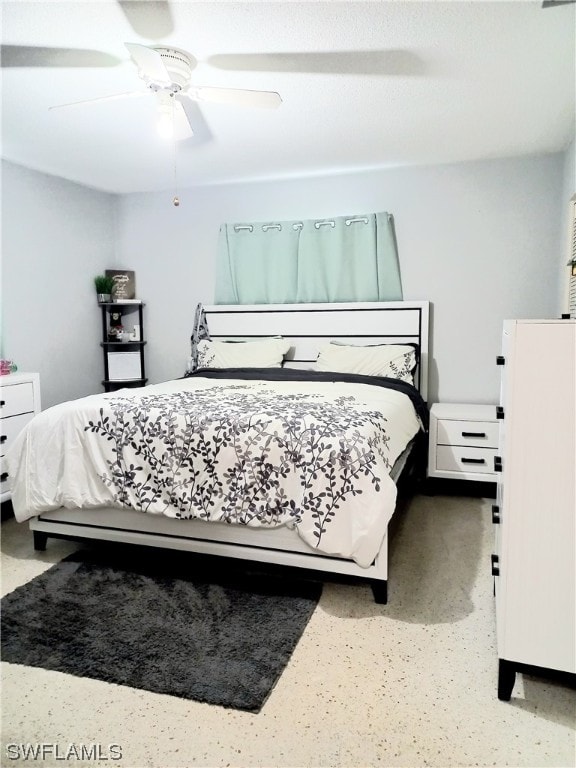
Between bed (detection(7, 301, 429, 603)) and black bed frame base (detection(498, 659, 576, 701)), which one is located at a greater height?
bed (detection(7, 301, 429, 603))

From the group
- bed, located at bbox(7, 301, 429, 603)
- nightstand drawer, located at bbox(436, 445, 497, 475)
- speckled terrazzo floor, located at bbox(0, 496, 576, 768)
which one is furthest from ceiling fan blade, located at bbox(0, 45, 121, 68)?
nightstand drawer, located at bbox(436, 445, 497, 475)

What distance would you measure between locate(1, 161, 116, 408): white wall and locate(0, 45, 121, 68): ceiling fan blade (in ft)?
5.27

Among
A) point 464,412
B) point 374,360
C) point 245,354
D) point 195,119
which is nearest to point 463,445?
point 464,412

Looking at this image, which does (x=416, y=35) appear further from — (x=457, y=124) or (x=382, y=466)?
(x=382, y=466)

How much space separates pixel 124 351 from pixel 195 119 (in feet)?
8.01

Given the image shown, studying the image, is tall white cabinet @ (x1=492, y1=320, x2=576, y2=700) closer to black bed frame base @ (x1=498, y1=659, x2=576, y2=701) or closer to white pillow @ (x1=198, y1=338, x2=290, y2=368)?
black bed frame base @ (x1=498, y1=659, x2=576, y2=701)

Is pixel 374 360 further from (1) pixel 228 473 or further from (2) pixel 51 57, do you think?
(2) pixel 51 57

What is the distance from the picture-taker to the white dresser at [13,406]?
10.5 feet

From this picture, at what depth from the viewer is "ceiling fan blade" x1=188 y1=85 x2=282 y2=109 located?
2.32 metres

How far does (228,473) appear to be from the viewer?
2295 millimetres

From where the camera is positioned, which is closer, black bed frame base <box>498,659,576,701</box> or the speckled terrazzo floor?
the speckled terrazzo floor

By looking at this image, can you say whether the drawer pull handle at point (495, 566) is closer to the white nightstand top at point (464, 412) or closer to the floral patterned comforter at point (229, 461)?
the floral patterned comforter at point (229, 461)

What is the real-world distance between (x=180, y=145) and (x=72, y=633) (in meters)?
3.00

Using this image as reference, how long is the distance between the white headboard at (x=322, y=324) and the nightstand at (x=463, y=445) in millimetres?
501
